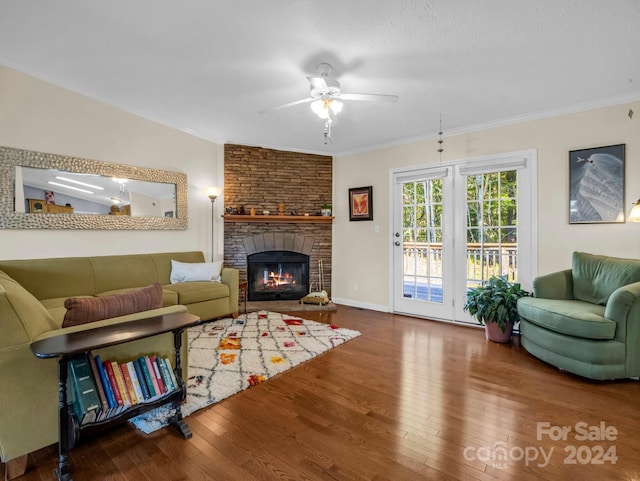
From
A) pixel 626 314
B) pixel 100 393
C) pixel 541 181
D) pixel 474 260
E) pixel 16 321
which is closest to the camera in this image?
pixel 16 321

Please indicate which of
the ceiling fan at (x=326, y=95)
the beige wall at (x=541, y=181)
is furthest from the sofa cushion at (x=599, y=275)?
the ceiling fan at (x=326, y=95)

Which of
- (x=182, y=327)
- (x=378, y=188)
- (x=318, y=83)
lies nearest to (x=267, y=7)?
(x=318, y=83)

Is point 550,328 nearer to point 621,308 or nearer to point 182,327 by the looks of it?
point 621,308

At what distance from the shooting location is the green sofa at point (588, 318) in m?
2.41

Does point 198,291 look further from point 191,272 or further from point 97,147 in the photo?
point 97,147

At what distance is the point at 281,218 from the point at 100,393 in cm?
358

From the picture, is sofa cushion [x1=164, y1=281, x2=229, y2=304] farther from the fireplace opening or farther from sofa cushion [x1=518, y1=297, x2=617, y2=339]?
sofa cushion [x1=518, y1=297, x2=617, y2=339]

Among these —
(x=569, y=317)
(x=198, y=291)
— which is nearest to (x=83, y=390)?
(x=198, y=291)

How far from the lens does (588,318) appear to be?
8.09ft

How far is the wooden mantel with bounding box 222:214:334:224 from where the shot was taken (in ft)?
15.7

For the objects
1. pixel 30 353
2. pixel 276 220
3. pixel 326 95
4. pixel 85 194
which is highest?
pixel 326 95

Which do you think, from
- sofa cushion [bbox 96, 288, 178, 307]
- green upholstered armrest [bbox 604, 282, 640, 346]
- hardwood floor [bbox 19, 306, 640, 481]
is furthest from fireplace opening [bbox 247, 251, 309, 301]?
green upholstered armrest [bbox 604, 282, 640, 346]

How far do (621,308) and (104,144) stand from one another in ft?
17.1

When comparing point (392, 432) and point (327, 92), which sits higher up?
point (327, 92)
